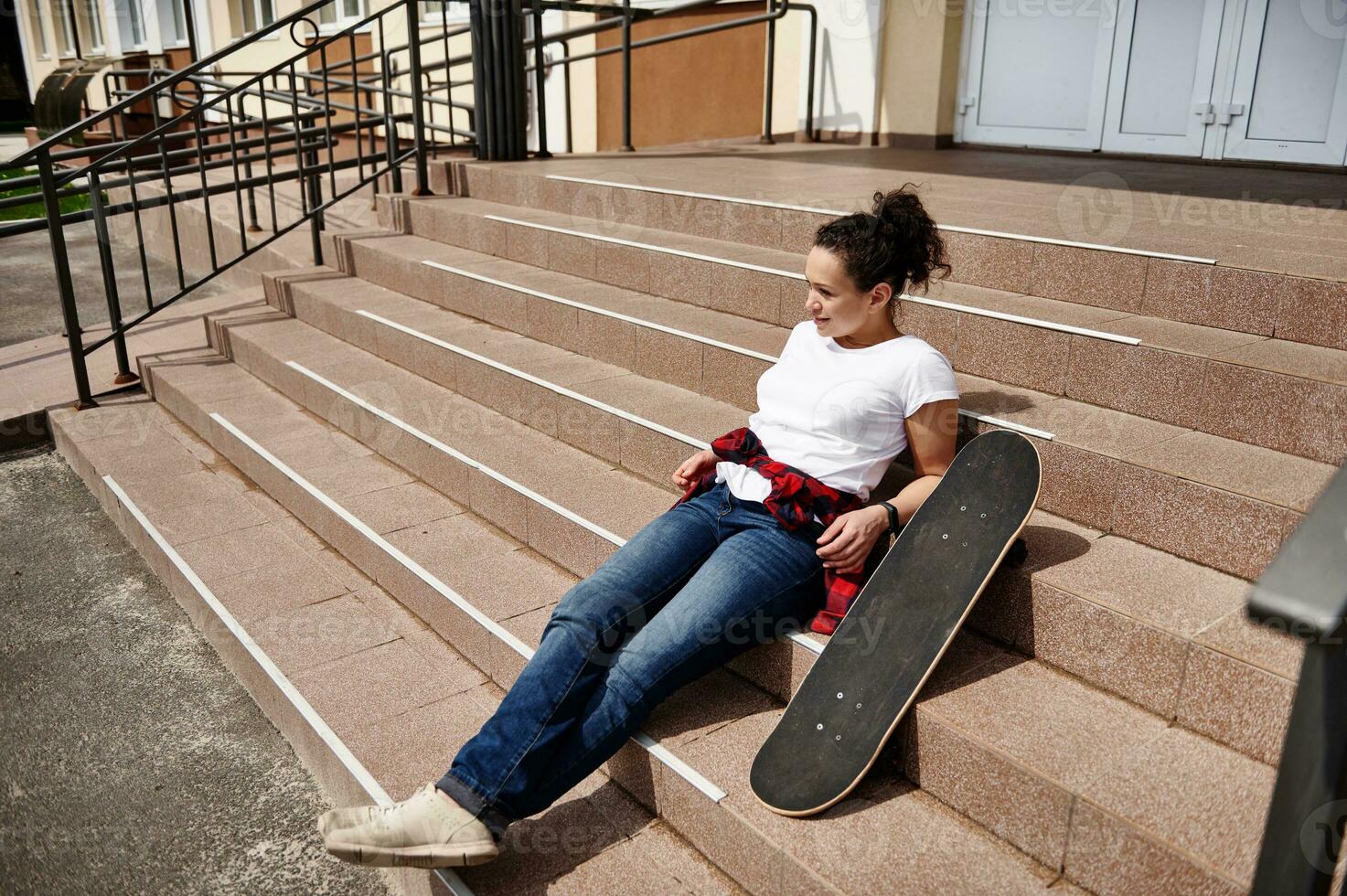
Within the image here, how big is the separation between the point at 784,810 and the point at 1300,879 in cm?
94

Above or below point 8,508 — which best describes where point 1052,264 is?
above

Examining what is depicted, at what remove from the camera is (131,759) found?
9.41 feet

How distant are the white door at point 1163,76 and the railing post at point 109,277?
5.66 meters

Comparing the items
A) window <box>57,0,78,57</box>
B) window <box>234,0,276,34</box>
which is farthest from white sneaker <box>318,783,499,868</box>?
window <box>57,0,78,57</box>

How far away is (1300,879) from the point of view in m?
1.39

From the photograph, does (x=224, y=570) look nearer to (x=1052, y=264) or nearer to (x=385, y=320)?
(x=385, y=320)

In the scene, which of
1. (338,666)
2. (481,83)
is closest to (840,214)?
(338,666)

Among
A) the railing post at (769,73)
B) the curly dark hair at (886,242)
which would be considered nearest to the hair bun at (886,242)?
the curly dark hair at (886,242)

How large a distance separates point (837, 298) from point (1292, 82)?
4.39 m

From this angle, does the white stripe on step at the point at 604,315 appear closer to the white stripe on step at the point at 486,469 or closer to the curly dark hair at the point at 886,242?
the white stripe on step at the point at 486,469

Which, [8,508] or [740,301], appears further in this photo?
[8,508]

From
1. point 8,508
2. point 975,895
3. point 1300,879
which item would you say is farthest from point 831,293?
point 8,508

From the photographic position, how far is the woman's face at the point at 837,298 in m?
2.45

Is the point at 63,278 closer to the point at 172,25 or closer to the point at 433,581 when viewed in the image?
the point at 433,581
